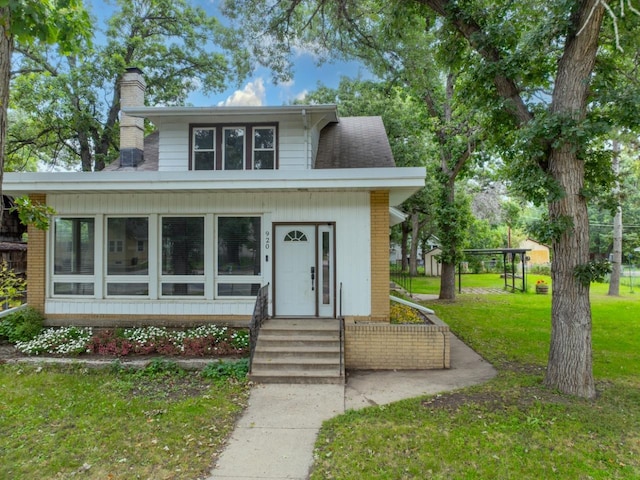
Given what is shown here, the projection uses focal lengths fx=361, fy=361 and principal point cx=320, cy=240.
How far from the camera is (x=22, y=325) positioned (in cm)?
749

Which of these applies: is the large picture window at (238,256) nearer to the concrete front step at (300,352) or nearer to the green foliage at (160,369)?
the concrete front step at (300,352)

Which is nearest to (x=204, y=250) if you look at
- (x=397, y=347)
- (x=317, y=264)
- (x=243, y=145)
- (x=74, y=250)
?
(x=317, y=264)

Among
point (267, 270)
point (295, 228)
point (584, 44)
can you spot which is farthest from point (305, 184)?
point (584, 44)

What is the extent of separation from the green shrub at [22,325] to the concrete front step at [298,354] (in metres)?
4.92

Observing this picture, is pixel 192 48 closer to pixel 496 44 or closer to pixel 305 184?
pixel 305 184

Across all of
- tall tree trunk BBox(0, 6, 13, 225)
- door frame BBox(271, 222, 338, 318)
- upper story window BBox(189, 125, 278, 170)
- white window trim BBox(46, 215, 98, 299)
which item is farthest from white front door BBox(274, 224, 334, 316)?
tall tree trunk BBox(0, 6, 13, 225)

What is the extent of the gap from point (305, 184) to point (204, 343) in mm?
3631

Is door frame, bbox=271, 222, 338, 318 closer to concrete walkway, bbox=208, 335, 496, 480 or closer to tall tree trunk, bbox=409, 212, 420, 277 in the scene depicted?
concrete walkway, bbox=208, 335, 496, 480

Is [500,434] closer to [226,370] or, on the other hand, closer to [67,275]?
[226,370]

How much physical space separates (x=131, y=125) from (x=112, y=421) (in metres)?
7.83

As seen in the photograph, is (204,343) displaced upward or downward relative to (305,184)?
downward

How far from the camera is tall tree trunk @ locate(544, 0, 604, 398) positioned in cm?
514

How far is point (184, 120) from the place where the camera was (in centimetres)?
877

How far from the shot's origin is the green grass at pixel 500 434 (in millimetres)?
3580
